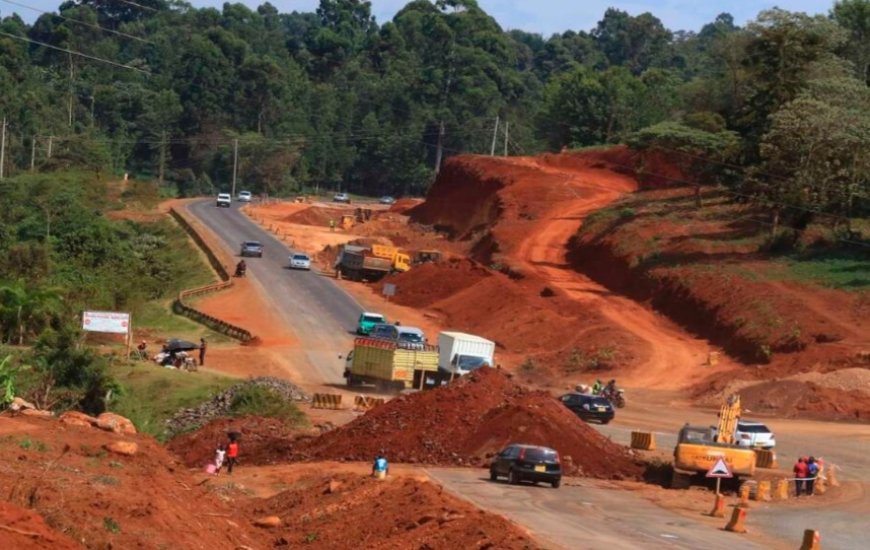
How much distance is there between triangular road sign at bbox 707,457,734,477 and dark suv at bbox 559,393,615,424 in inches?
562

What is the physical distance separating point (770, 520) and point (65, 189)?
85159 mm

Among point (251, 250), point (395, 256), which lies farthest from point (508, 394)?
point (251, 250)

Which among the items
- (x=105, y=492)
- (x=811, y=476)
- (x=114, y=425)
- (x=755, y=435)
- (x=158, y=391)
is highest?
(x=105, y=492)

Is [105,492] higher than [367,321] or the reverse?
higher

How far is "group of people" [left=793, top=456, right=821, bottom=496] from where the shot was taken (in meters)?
38.9

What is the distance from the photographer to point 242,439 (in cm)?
4175

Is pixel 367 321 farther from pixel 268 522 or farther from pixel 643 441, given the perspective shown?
pixel 268 522

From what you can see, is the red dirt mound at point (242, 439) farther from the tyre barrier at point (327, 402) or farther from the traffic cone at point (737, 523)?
the traffic cone at point (737, 523)

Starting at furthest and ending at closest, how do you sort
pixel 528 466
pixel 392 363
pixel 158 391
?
pixel 392 363, pixel 158 391, pixel 528 466

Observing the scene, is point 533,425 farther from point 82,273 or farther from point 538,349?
point 82,273

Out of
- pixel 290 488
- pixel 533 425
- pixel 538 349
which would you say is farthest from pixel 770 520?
pixel 538 349

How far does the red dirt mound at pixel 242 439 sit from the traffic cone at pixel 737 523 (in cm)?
1416

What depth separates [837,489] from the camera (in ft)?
133

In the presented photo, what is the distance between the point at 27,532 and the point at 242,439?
2515 cm
